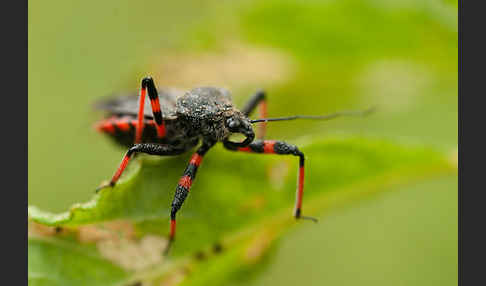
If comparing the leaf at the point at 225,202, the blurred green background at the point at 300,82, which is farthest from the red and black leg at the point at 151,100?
the blurred green background at the point at 300,82

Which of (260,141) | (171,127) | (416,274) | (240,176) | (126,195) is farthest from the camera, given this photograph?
(416,274)

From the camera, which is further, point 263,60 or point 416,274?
point 416,274

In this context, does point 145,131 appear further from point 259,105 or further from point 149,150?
point 259,105

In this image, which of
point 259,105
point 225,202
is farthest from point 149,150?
point 259,105

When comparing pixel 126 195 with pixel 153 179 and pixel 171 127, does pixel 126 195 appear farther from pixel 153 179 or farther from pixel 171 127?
pixel 171 127

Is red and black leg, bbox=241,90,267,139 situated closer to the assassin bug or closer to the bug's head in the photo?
the assassin bug

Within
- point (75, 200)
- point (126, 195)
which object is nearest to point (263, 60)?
point (126, 195)

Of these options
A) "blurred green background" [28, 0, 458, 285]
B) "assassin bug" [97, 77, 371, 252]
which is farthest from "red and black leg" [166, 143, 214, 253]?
"blurred green background" [28, 0, 458, 285]

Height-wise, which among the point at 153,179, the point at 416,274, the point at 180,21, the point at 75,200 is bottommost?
the point at 416,274
